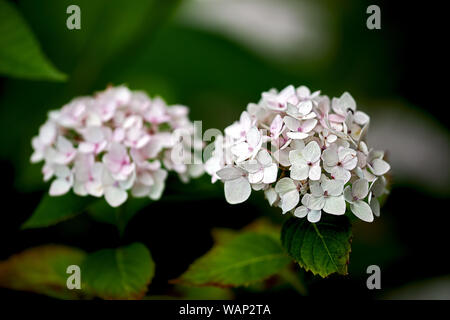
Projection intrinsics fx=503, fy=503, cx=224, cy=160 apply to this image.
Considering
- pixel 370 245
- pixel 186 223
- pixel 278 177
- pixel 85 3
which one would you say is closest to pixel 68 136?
pixel 186 223

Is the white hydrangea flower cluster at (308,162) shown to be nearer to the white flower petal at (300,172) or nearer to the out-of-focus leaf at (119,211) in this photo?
the white flower petal at (300,172)

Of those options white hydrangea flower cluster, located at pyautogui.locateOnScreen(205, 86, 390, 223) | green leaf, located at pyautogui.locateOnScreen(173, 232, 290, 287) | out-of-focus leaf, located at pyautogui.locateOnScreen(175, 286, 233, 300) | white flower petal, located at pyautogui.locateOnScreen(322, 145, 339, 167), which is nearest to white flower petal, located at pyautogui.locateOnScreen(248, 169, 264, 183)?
white hydrangea flower cluster, located at pyautogui.locateOnScreen(205, 86, 390, 223)

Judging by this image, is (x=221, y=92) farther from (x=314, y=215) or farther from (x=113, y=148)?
(x=314, y=215)

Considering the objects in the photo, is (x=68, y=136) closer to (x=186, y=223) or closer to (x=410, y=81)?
(x=186, y=223)

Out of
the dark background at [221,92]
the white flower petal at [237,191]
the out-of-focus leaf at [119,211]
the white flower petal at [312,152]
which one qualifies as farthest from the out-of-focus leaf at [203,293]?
the white flower petal at [312,152]

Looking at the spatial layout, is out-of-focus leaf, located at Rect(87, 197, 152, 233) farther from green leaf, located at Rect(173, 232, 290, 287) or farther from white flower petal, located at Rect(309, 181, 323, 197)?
white flower petal, located at Rect(309, 181, 323, 197)

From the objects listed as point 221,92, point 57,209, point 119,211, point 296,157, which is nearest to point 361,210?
point 296,157
